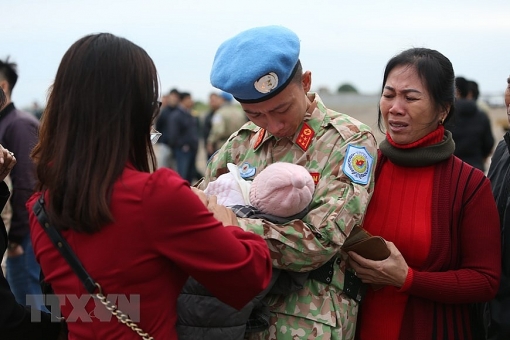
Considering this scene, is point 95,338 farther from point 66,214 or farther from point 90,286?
point 66,214

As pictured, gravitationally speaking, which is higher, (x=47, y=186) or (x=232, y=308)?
(x=47, y=186)

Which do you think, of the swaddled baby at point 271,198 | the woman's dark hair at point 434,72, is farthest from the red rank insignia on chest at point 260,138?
the woman's dark hair at point 434,72

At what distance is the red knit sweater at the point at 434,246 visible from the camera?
8.28ft

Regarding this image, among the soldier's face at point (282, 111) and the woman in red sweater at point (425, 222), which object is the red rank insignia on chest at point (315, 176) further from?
the woman in red sweater at point (425, 222)

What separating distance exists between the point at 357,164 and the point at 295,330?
65cm

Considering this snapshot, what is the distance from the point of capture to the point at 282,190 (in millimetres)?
2189

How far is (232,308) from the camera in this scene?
2.15 m

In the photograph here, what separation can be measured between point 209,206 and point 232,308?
35cm

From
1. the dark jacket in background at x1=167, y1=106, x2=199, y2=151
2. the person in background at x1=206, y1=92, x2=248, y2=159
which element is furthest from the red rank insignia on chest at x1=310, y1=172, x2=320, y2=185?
the dark jacket in background at x1=167, y1=106, x2=199, y2=151

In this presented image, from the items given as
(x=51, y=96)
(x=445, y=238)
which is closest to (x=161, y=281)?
(x=51, y=96)

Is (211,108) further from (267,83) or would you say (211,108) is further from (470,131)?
(267,83)

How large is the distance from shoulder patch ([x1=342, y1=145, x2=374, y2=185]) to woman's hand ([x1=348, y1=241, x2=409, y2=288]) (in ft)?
0.99

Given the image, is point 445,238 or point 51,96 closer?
point 51,96

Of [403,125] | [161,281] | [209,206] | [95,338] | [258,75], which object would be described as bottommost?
[95,338]
